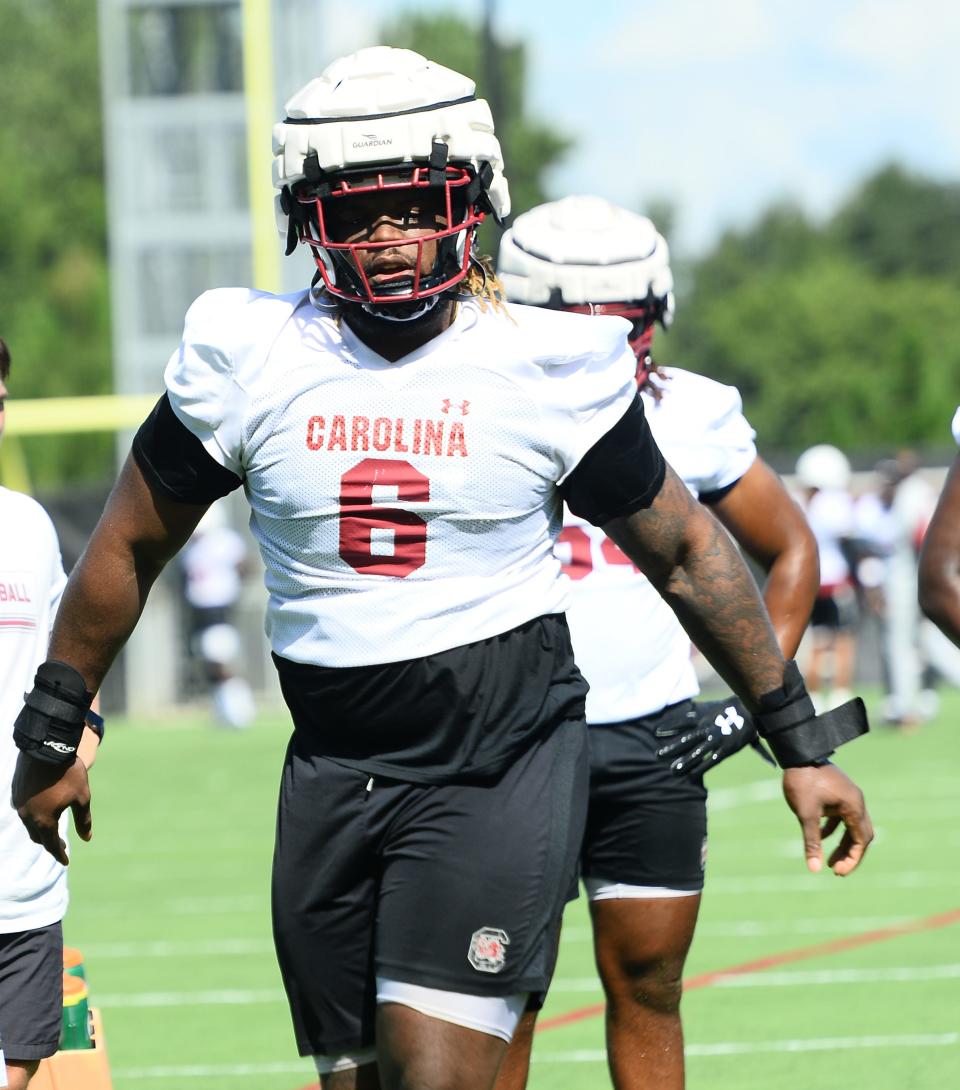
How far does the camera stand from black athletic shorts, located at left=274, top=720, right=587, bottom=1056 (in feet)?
11.7

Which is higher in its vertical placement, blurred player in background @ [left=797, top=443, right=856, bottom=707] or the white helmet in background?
the white helmet in background

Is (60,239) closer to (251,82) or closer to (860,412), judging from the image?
(860,412)

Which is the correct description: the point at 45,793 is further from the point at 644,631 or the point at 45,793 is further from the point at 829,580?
the point at 829,580

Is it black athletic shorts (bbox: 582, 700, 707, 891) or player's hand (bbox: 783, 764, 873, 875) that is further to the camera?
black athletic shorts (bbox: 582, 700, 707, 891)

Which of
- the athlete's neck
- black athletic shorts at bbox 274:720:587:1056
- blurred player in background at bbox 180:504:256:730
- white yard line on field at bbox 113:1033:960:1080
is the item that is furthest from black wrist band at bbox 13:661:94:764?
blurred player in background at bbox 180:504:256:730

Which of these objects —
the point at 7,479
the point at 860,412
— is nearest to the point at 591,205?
the point at 7,479

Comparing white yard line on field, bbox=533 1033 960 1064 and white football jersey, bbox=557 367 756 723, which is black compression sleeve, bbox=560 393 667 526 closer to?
white football jersey, bbox=557 367 756 723

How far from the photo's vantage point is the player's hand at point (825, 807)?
365 cm

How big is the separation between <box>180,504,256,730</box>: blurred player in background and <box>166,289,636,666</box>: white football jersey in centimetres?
1607

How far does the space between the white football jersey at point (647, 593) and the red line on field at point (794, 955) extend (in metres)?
2.38

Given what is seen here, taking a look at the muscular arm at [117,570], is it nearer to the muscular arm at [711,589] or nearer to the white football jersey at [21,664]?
the white football jersey at [21,664]

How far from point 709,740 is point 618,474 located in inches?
34.2

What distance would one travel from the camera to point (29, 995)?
439 cm

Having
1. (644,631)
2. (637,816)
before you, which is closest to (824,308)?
(644,631)
